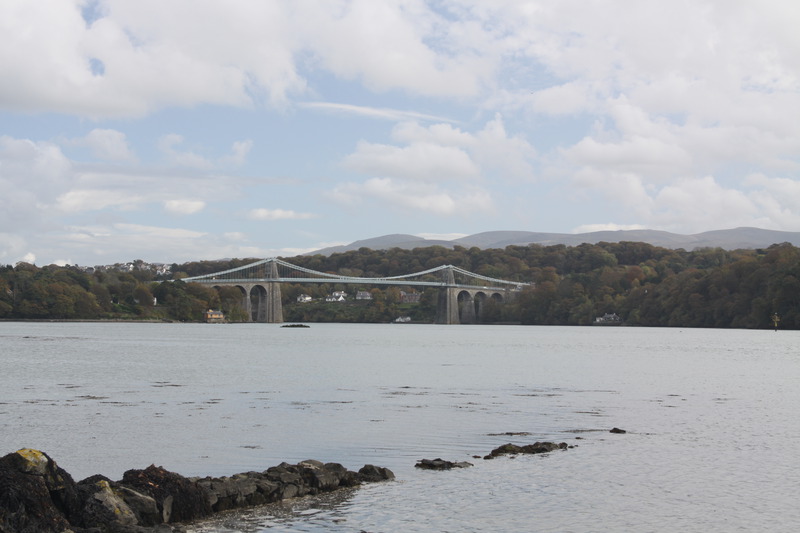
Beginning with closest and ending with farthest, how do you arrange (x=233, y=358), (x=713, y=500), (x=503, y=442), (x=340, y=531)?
(x=340, y=531)
(x=713, y=500)
(x=503, y=442)
(x=233, y=358)

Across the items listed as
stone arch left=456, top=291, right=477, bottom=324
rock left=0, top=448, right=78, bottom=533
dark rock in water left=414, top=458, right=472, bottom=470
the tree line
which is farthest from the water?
stone arch left=456, top=291, right=477, bottom=324

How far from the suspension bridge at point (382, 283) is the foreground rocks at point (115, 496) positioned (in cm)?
9553

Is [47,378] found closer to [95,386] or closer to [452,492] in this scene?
[95,386]

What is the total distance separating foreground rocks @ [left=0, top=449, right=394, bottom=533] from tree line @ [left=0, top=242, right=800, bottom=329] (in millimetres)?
74395

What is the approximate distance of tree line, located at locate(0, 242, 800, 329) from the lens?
8444 cm

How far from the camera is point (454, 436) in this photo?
14.8 metres

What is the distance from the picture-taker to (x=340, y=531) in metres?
8.36

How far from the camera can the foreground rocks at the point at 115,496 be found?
745cm

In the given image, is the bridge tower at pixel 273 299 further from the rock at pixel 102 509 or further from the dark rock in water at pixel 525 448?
the rock at pixel 102 509

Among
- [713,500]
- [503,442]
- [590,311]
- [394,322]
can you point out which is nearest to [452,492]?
[713,500]

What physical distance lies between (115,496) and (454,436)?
24.3 ft

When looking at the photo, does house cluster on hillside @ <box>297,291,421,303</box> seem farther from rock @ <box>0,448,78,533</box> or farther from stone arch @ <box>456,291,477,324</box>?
rock @ <box>0,448,78,533</box>

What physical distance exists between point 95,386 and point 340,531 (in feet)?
58.1

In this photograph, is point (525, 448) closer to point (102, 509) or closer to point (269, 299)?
point (102, 509)
